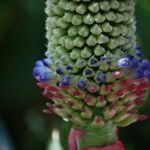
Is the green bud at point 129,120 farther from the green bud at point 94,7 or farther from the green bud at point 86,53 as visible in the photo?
the green bud at point 94,7

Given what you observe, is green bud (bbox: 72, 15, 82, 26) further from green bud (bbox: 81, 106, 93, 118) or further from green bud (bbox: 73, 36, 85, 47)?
green bud (bbox: 81, 106, 93, 118)

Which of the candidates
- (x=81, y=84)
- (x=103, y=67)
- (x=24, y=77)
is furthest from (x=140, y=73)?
(x=24, y=77)

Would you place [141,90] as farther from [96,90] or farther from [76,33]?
[76,33]

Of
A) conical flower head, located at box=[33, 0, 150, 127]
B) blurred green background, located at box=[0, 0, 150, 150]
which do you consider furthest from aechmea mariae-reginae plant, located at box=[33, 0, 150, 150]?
blurred green background, located at box=[0, 0, 150, 150]

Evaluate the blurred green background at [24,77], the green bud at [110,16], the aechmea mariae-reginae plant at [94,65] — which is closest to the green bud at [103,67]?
the aechmea mariae-reginae plant at [94,65]

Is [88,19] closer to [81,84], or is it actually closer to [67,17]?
[67,17]

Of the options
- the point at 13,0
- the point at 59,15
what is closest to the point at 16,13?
the point at 13,0
